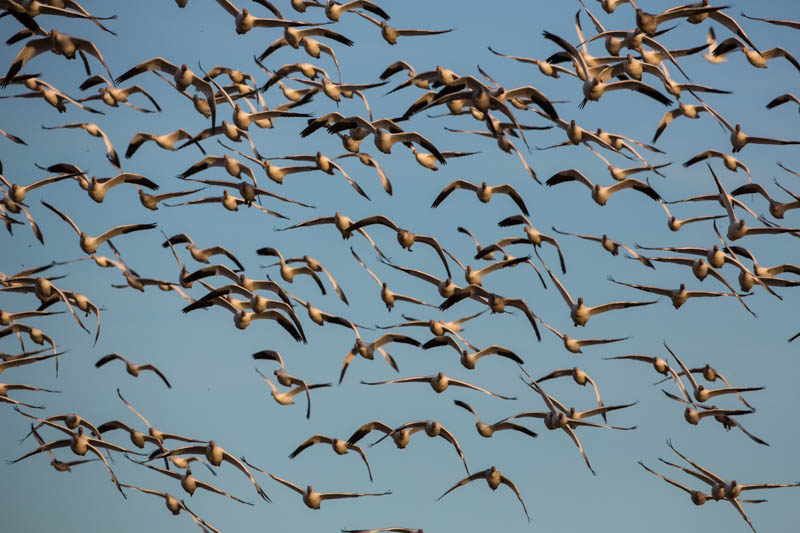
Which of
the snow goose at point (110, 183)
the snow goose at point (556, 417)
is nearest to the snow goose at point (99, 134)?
the snow goose at point (110, 183)

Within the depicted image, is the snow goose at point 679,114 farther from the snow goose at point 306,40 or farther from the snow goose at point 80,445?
the snow goose at point 80,445

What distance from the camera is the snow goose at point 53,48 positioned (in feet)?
Result: 115

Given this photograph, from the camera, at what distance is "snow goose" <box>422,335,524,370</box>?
4184 cm

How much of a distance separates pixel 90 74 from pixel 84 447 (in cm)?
1202

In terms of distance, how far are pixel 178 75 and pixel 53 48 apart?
3.40m

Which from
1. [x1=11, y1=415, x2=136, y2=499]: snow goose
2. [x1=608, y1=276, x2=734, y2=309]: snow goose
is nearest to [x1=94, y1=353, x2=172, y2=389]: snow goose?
[x1=11, y1=415, x2=136, y2=499]: snow goose

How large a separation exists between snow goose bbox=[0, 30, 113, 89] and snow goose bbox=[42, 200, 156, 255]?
13.7 ft

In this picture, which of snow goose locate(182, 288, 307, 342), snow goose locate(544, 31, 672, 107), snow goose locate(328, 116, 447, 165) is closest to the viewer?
snow goose locate(544, 31, 672, 107)

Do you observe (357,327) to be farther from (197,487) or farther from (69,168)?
(69,168)

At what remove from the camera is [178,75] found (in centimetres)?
3634

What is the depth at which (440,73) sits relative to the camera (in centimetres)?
3925

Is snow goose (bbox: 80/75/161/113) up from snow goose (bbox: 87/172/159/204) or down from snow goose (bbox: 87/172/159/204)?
up

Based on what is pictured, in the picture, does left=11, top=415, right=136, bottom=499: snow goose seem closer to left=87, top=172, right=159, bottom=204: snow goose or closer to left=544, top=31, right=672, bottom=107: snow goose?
left=87, top=172, right=159, bottom=204: snow goose

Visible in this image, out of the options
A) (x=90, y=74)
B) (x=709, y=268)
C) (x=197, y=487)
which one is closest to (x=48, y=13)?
(x=90, y=74)
